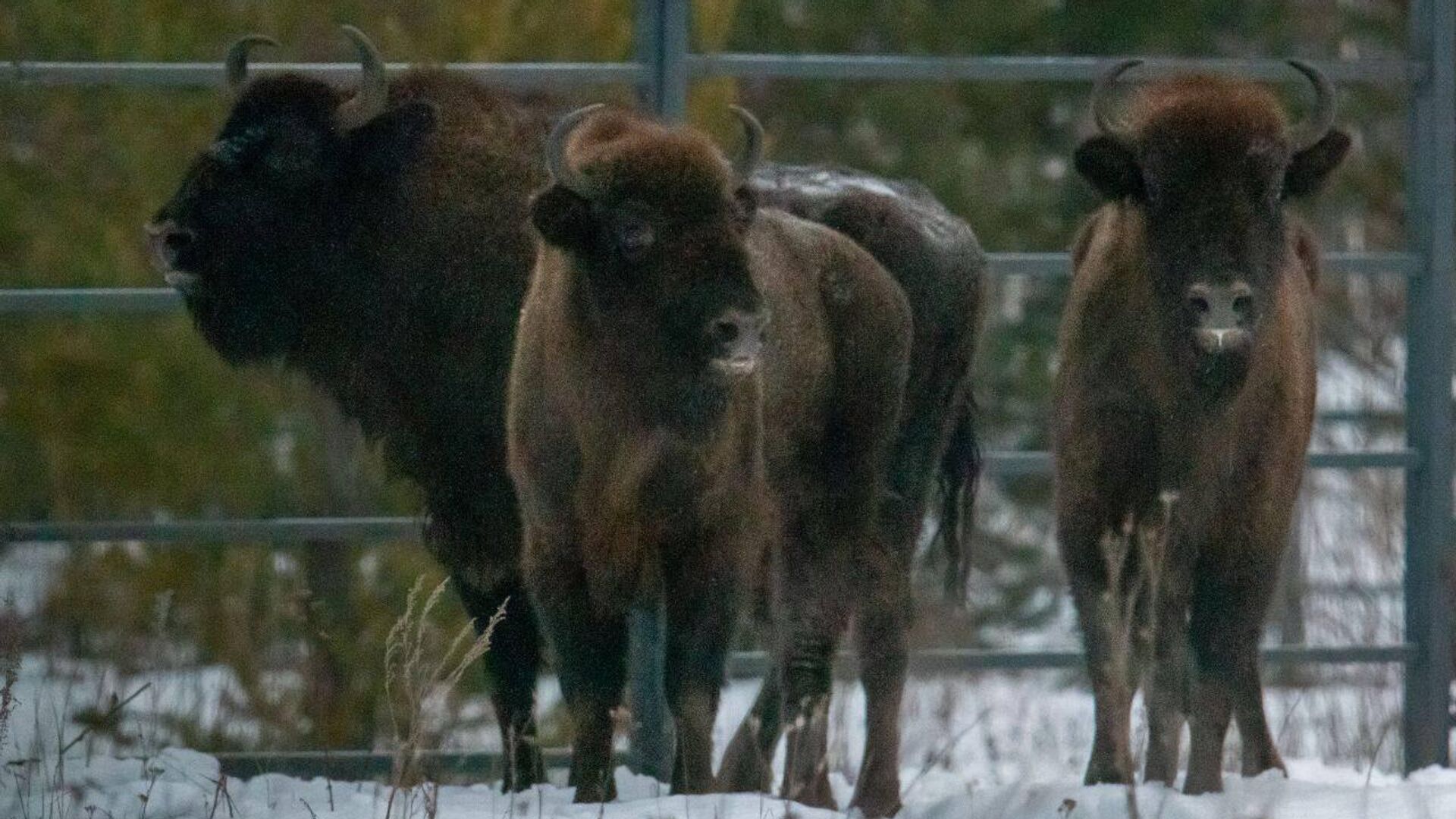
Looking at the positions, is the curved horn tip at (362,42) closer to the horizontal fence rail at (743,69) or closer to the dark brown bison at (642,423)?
the horizontal fence rail at (743,69)

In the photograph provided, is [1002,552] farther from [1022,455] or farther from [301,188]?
[301,188]

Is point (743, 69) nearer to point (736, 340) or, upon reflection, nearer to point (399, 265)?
point (399, 265)

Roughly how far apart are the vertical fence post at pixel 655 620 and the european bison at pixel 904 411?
1.16 feet

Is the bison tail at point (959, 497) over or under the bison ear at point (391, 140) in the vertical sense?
under

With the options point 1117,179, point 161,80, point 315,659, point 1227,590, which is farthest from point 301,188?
point 315,659

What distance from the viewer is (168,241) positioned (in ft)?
19.7

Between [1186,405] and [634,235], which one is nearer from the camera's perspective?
[634,235]

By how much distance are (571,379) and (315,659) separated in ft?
12.7

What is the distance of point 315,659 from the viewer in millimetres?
8875

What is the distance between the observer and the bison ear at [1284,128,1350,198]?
5.66 meters

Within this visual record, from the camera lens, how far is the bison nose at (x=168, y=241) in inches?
236

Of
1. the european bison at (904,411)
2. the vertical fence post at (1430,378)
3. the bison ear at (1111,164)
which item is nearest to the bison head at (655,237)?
the bison ear at (1111,164)

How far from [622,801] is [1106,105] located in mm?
1876

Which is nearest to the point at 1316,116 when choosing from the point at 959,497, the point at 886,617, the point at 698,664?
the point at 959,497
